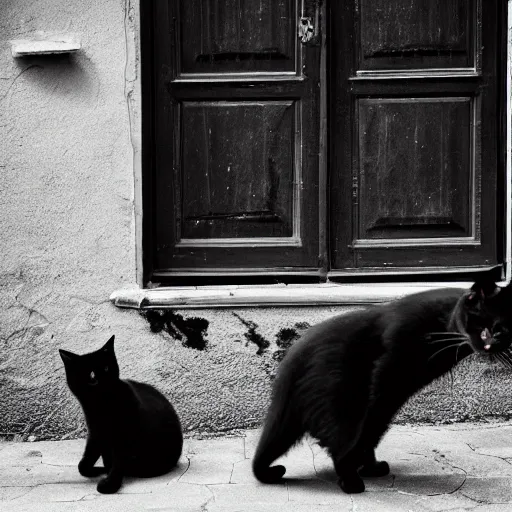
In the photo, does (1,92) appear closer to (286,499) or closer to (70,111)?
(70,111)

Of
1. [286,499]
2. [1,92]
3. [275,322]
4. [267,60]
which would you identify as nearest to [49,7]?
[1,92]

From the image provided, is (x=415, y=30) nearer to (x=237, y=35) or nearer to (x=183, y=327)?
(x=237, y=35)

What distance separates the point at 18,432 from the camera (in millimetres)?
4805

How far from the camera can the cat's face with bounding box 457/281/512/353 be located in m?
3.25

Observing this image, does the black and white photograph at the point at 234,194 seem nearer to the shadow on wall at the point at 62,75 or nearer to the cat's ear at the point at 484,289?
the shadow on wall at the point at 62,75

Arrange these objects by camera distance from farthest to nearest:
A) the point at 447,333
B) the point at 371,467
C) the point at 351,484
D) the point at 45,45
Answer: the point at 45,45
the point at 371,467
the point at 351,484
the point at 447,333

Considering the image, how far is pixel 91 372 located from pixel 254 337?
3.98 feet

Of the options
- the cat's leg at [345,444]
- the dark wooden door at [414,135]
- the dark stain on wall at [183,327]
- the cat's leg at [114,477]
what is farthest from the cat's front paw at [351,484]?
the dark wooden door at [414,135]

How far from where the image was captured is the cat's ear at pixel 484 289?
3234 mm

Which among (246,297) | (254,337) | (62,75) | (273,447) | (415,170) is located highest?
(62,75)

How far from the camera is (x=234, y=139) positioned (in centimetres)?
496

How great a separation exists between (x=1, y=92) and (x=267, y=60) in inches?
55.1

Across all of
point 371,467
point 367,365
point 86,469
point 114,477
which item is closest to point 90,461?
point 86,469

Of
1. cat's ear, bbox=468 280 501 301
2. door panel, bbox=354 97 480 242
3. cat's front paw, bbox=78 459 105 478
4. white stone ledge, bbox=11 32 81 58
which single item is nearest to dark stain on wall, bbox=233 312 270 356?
door panel, bbox=354 97 480 242
